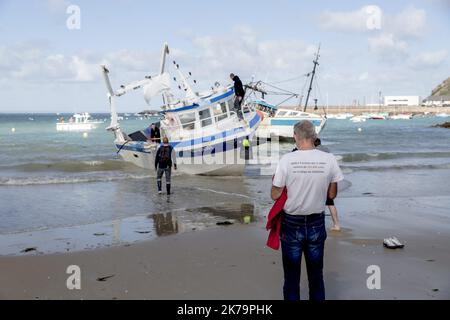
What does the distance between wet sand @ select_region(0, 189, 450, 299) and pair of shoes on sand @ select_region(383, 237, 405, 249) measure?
11cm

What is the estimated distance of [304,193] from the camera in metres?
5.04

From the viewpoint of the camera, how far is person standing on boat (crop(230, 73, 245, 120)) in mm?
21109

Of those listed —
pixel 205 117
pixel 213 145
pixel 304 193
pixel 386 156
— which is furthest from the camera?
pixel 386 156

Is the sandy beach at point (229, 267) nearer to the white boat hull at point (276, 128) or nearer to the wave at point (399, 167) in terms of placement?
the wave at point (399, 167)

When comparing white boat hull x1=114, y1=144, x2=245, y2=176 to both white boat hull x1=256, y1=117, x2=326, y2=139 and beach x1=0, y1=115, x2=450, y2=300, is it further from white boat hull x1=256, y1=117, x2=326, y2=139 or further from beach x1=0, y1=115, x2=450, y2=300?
white boat hull x1=256, y1=117, x2=326, y2=139

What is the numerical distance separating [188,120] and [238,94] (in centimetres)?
248

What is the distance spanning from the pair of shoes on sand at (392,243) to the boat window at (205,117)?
14.0 meters

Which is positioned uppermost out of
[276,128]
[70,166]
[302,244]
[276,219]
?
[276,128]

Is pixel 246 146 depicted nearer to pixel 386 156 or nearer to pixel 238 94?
pixel 238 94

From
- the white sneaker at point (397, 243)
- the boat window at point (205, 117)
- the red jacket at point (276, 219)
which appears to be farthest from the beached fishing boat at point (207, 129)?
the red jacket at point (276, 219)

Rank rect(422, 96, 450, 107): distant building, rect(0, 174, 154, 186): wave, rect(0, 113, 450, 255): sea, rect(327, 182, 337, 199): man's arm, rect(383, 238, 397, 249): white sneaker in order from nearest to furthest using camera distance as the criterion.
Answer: rect(327, 182, 337, 199): man's arm → rect(383, 238, 397, 249): white sneaker → rect(0, 113, 450, 255): sea → rect(0, 174, 154, 186): wave → rect(422, 96, 450, 107): distant building

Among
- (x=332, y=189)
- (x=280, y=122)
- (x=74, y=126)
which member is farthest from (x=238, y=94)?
(x=74, y=126)

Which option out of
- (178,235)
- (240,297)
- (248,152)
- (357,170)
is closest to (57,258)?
(178,235)

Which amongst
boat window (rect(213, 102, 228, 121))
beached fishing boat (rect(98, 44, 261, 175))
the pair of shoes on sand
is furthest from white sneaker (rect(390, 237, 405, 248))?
boat window (rect(213, 102, 228, 121))
